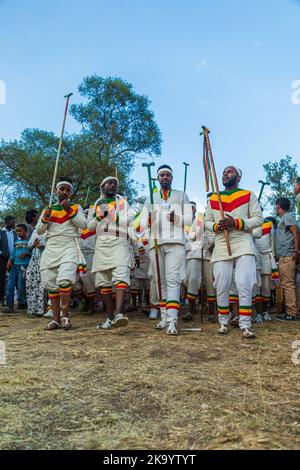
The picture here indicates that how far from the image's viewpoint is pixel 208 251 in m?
6.71

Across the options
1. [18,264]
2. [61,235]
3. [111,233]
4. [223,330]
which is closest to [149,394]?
[223,330]

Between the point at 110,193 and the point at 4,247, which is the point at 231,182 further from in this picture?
the point at 4,247

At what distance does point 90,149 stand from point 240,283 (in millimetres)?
16545

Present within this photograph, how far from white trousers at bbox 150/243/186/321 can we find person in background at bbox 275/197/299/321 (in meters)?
2.38

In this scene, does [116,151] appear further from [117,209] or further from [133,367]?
[133,367]

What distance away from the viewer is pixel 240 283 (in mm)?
5066

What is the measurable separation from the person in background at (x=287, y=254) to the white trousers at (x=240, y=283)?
2.03 metres

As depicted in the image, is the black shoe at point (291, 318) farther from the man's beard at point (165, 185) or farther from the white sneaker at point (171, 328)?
the man's beard at point (165, 185)

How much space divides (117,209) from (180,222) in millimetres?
879

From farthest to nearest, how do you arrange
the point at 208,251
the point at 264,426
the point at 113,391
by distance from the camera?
1. the point at 208,251
2. the point at 113,391
3. the point at 264,426

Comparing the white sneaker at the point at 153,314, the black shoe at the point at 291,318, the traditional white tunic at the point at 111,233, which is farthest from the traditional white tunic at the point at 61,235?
the black shoe at the point at 291,318

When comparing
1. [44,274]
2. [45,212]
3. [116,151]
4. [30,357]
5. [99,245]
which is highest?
[116,151]

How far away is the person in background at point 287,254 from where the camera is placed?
6.97m
